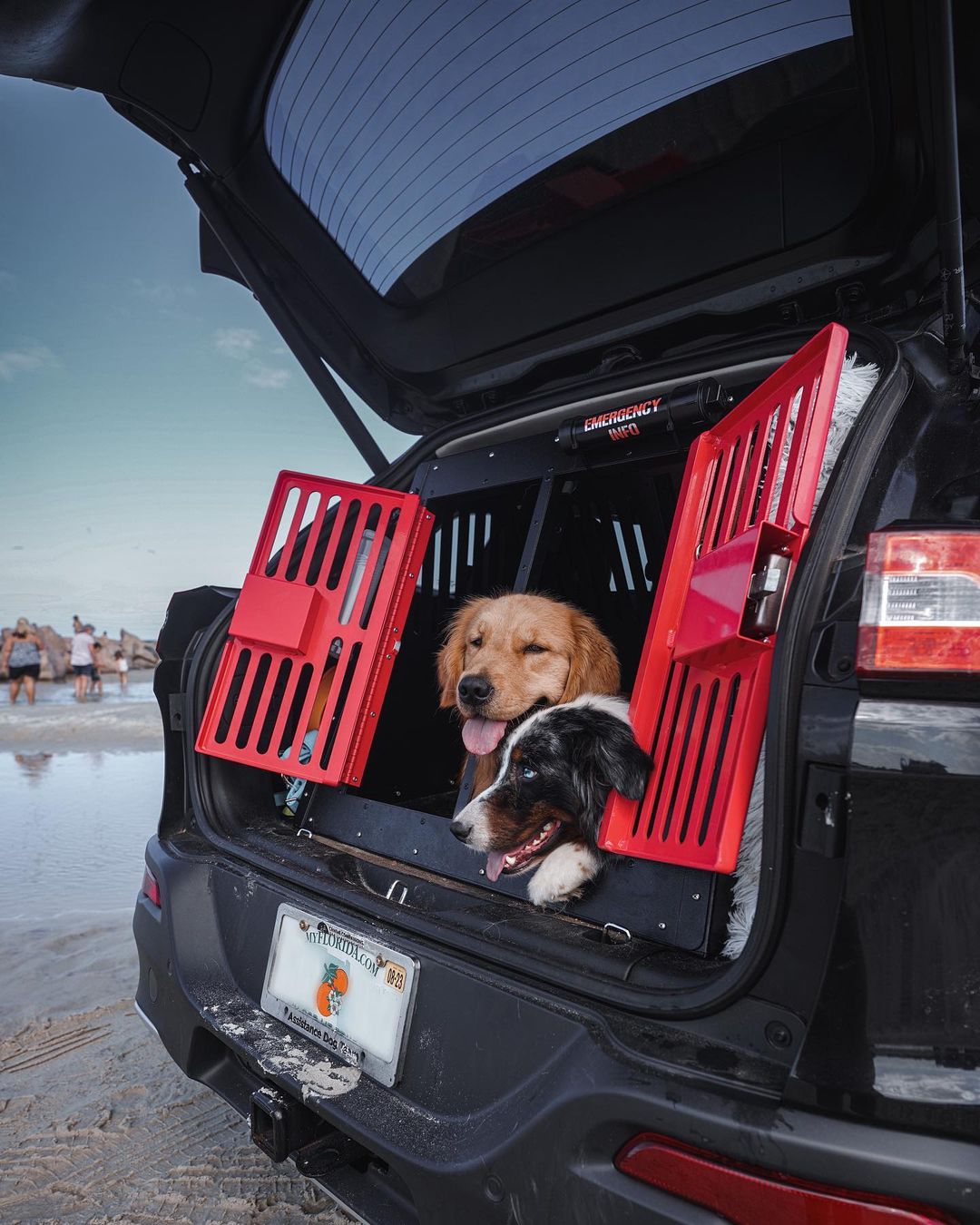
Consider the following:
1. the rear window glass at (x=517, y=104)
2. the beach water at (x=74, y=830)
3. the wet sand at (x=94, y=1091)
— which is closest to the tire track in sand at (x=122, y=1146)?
the wet sand at (x=94, y=1091)

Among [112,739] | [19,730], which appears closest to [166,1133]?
[112,739]

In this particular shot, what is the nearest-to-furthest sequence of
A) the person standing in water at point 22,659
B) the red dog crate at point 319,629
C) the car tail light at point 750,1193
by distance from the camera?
the car tail light at point 750,1193
the red dog crate at point 319,629
the person standing in water at point 22,659

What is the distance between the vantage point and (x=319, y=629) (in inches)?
98.1

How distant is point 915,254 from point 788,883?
1.54 meters

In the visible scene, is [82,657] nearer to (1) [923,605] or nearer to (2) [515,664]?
(2) [515,664]

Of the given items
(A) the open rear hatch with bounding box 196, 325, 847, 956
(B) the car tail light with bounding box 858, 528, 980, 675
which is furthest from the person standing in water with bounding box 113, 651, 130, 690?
(B) the car tail light with bounding box 858, 528, 980, 675

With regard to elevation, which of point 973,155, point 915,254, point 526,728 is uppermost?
point 973,155

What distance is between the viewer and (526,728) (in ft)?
7.08

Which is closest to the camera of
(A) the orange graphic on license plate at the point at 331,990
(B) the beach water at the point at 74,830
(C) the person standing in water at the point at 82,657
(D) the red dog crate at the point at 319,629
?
(A) the orange graphic on license plate at the point at 331,990

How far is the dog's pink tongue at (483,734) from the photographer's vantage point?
2539mm

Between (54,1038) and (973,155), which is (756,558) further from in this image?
(54,1038)

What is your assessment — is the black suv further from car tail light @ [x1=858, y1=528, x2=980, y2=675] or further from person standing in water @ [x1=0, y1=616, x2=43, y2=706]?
person standing in water @ [x1=0, y1=616, x2=43, y2=706]

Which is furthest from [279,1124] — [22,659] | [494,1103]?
[22,659]

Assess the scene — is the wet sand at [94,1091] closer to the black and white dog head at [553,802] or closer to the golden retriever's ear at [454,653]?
the black and white dog head at [553,802]
